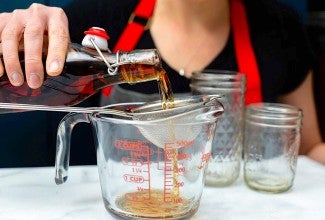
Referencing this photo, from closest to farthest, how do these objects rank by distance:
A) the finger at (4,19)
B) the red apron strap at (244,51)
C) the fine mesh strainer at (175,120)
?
the fine mesh strainer at (175,120)
the finger at (4,19)
the red apron strap at (244,51)

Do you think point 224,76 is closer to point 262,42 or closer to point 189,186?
point 189,186

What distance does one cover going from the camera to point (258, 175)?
2.62 feet

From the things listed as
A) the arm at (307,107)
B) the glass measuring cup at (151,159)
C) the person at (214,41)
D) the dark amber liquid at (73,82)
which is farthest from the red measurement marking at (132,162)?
the arm at (307,107)

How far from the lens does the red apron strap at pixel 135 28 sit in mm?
1170

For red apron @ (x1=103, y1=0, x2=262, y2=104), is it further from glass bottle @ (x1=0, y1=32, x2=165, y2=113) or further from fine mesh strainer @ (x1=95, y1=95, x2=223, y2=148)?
fine mesh strainer @ (x1=95, y1=95, x2=223, y2=148)

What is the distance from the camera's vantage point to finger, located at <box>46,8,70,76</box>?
0.63 meters

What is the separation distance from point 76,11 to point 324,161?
0.70 m

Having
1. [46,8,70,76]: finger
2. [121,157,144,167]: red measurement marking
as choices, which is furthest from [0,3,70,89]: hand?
[121,157,144,167]: red measurement marking

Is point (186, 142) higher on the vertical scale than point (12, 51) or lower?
lower

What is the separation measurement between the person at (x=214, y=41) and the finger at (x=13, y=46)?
1.24 ft

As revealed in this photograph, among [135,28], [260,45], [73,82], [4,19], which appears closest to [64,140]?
[73,82]

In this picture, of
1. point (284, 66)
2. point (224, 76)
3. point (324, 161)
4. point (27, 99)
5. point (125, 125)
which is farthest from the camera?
point (284, 66)

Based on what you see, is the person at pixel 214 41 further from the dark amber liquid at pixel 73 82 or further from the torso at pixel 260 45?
the dark amber liquid at pixel 73 82

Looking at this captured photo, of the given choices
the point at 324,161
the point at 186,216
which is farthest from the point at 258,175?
the point at 324,161
